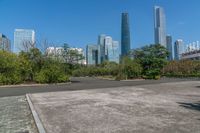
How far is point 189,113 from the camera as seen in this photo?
7.01 metres

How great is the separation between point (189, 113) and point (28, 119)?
17.8 ft

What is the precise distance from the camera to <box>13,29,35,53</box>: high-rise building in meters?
30.9

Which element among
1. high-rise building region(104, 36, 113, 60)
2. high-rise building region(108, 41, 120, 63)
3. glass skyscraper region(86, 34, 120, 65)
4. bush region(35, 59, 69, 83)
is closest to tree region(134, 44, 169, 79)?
bush region(35, 59, 69, 83)

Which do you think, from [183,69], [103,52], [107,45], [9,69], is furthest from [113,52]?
[9,69]

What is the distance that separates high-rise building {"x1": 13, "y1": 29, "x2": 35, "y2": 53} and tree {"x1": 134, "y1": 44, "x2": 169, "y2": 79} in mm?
21685

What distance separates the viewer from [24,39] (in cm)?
3328

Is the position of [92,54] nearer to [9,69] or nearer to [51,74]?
[51,74]

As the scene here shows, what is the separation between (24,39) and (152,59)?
78.7 ft

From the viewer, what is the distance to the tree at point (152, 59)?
131ft

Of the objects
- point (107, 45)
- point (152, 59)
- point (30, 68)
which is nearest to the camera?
point (30, 68)

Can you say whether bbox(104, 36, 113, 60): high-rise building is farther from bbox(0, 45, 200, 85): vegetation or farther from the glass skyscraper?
bbox(0, 45, 200, 85): vegetation

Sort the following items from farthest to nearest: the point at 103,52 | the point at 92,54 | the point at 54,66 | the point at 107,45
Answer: the point at 107,45 → the point at 103,52 → the point at 92,54 → the point at 54,66

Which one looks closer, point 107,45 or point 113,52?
point 113,52

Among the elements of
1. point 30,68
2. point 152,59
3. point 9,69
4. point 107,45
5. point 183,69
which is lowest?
point 9,69
